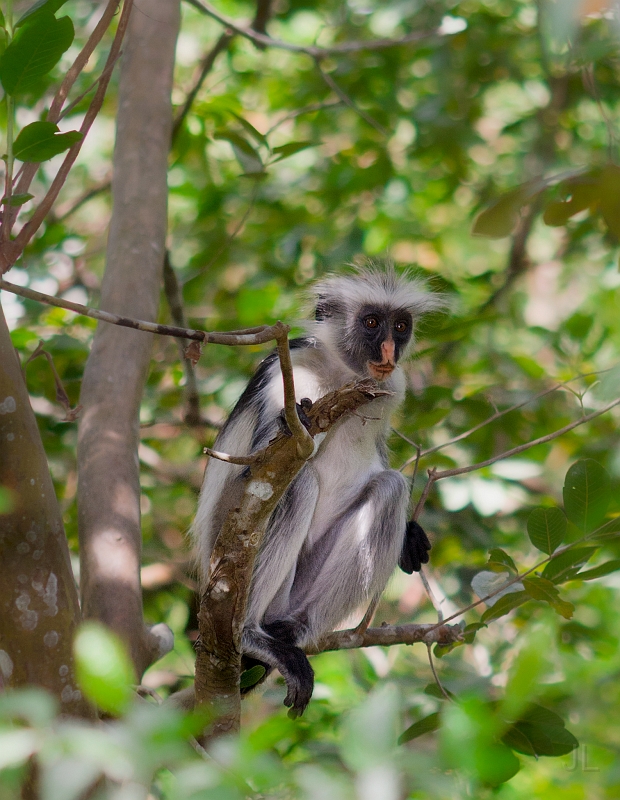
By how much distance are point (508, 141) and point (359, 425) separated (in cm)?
651

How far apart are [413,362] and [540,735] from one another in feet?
8.78

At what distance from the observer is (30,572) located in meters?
2.43

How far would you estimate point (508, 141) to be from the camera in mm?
9773

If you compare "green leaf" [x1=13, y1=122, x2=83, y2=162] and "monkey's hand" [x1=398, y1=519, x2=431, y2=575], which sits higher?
"green leaf" [x1=13, y1=122, x2=83, y2=162]

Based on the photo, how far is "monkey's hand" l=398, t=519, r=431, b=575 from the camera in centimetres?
414

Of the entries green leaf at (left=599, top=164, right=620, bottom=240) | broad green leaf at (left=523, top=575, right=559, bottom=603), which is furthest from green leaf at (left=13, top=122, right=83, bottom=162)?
broad green leaf at (left=523, top=575, right=559, bottom=603)

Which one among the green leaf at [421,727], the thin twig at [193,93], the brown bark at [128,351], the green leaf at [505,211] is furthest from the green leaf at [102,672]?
the thin twig at [193,93]

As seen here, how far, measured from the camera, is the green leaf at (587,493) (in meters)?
2.65

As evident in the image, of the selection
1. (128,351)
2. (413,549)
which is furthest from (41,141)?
(413,549)

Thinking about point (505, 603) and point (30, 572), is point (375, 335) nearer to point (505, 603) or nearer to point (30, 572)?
point (505, 603)

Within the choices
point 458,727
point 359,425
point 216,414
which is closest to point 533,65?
point 216,414

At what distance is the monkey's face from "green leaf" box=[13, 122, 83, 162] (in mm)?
2071

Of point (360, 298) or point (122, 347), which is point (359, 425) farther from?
point (122, 347)

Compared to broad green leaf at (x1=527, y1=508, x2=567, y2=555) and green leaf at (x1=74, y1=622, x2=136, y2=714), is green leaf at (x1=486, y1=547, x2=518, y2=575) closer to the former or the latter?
broad green leaf at (x1=527, y1=508, x2=567, y2=555)
